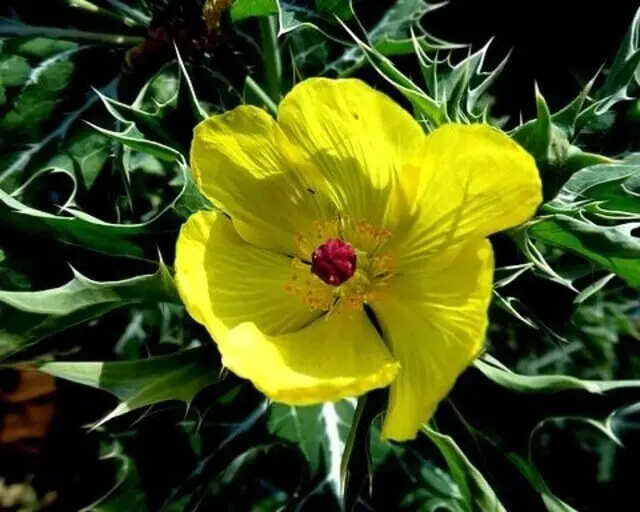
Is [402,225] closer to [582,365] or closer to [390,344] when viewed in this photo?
[390,344]

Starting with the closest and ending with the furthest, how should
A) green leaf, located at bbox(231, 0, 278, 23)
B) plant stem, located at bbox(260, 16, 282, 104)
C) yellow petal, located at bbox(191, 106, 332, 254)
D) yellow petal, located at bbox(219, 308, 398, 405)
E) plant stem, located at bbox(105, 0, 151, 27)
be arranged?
yellow petal, located at bbox(219, 308, 398, 405), yellow petal, located at bbox(191, 106, 332, 254), green leaf, located at bbox(231, 0, 278, 23), plant stem, located at bbox(260, 16, 282, 104), plant stem, located at bbox(105, 0, 151, 27)

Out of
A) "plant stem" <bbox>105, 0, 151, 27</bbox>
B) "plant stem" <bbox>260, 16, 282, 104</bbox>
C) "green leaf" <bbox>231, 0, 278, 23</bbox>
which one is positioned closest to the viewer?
"green leaf" <bbox>231, 0, 278, 23</bbox>

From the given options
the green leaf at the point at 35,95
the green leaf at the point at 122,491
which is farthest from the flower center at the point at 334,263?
the green leaf at the point at 35,95

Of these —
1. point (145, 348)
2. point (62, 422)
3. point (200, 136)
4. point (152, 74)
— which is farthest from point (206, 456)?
point (152, 74)

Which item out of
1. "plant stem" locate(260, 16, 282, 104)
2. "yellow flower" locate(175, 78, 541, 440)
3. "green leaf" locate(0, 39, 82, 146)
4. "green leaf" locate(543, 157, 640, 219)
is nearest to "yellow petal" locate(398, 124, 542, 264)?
"yellow flower" locate(175, 78, 541, 440)

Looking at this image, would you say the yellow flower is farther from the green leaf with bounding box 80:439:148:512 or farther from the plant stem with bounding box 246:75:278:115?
the green leaf with bounding box 80:439:148:512

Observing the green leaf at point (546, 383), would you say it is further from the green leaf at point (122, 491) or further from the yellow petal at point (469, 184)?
the green leaf at point (122, 491)

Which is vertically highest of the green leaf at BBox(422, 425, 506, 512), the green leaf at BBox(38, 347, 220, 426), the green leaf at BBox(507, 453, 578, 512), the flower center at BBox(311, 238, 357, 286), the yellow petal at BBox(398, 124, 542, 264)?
the yellow petal at BBox(398, 124, 542, 264)
